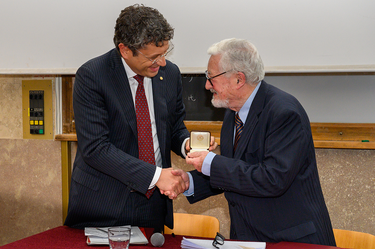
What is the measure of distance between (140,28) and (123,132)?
55 cm

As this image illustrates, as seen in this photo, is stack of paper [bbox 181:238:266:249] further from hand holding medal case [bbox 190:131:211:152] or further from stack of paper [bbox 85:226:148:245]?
hand holding medal case [bbox 190:131:211:152]

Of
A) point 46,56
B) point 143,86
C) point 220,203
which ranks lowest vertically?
point 220,203

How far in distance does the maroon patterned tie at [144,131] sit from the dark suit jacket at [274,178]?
446 mm

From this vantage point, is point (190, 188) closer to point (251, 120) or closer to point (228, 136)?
point (228, 136)

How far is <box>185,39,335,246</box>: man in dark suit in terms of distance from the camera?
4.85 ft

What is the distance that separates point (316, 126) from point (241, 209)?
1.72 m

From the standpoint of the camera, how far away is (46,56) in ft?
9.93

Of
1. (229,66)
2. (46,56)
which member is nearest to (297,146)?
(229,66)

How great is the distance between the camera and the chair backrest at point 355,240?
1.91 metres

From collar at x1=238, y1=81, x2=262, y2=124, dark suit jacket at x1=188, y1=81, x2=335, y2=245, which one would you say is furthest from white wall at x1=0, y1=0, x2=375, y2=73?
dark suit jacket at x1=188, y1=81, x2=335, y2=245

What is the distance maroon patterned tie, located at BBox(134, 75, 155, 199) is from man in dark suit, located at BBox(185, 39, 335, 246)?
0.86 ft

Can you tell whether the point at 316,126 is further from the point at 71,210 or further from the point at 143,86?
the point at 71,210

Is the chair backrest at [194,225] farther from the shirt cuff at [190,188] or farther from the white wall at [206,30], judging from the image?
the white wall at [206,30]

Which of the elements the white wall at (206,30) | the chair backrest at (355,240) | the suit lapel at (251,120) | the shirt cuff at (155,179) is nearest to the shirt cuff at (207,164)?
the suit lapel at (251,120)
